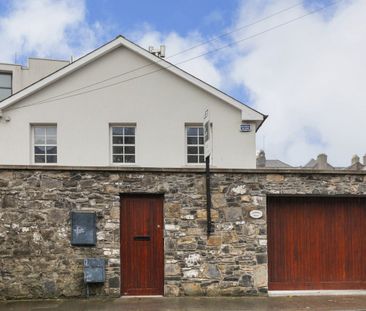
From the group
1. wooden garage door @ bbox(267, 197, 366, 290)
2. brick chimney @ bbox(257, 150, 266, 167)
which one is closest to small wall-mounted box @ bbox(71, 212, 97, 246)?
wooden garage door @ bbox(267, 197, 366, 290)

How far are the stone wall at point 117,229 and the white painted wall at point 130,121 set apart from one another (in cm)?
752

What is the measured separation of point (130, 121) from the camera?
17219 mm

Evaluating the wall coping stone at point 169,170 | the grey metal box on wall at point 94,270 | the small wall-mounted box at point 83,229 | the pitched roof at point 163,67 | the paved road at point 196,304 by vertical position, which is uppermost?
the pitched roof at point 163,67

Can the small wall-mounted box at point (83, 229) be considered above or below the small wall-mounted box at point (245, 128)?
below

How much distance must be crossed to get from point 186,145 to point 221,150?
1300 mm

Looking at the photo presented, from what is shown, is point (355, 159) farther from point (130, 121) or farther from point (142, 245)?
point (142, 245)

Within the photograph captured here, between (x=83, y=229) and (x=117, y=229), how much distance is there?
654mm

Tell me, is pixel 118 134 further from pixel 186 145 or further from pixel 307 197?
pixel 307 197

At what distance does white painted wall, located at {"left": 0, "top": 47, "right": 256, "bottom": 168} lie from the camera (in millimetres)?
17016

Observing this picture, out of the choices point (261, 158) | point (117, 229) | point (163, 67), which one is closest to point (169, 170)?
point (117, 229)

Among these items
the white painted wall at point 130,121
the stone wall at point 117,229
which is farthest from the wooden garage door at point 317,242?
the white painted wall at point 130,121

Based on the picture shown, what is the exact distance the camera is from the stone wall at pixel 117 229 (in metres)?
9.10

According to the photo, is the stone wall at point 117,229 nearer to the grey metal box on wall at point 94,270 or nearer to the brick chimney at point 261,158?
the grey metal box on wall at point 94,270

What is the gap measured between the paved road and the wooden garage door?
0.55 meters
